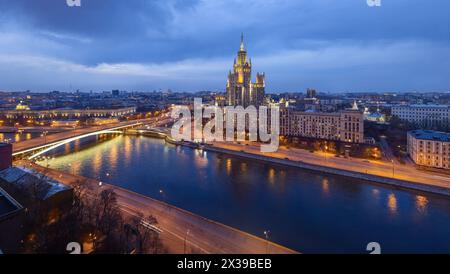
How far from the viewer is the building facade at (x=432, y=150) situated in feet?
19.9

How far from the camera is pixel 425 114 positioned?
13.3m

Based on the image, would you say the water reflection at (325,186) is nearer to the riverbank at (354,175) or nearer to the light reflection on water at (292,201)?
the light reflection on water at (292,201)

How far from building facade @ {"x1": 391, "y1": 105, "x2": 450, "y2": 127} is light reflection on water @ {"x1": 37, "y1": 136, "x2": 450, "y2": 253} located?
920cm

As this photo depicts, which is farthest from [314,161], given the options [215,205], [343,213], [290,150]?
[215,205]

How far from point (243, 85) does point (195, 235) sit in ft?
49.5

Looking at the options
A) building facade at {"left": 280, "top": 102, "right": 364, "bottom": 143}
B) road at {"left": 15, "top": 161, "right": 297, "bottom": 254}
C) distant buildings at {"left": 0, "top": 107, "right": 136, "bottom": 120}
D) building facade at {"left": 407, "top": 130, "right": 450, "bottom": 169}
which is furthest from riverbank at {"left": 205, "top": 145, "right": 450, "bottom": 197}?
distant buildings at {"left": 0, "top": 107, "right": 136, "bottom": 120}

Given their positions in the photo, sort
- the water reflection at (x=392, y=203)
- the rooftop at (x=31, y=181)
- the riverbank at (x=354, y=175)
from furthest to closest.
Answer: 1. the riverbank at (x=354, y=175)
2. the water reflection at (x=392, y=203)
3. the rooftop at (x=31, y=181)

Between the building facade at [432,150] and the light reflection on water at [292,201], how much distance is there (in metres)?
1.78

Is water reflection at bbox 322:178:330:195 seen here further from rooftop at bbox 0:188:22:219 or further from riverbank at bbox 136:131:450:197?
rooftop at bbox 0:188:22:219

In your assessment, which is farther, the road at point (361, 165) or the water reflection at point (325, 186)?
the road at point (361, 165)

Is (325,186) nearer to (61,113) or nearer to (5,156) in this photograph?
(5,156)

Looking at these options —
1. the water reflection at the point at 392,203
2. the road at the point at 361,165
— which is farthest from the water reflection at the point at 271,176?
the water reflection at the point at 392,203

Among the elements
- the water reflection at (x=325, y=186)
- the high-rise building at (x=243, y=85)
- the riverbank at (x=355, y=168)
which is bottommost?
the water reflection at (x=325, y=186)
